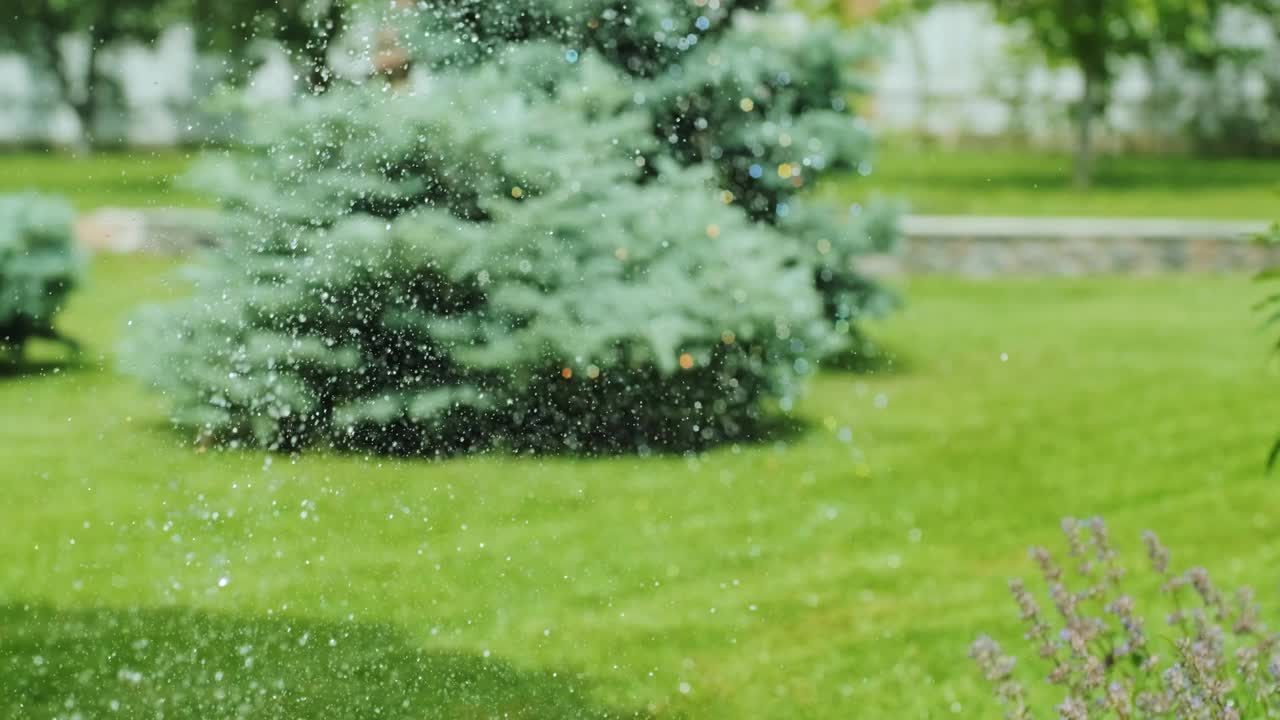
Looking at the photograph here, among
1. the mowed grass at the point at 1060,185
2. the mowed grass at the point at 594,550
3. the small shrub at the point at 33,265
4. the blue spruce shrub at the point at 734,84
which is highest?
the blue spruce shrub at the point at 734,84

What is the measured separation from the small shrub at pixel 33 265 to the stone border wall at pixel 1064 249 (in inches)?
186

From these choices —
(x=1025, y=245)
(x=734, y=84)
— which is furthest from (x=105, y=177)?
(x=734, y=84)

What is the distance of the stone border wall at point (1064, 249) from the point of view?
9797mm

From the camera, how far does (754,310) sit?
222 inches

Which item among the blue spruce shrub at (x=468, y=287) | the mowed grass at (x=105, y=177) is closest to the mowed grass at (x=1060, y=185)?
the blue spruce shrub at (x=468, y=287)

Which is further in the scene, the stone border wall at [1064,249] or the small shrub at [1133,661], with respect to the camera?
the stone border wall at [1064,249]

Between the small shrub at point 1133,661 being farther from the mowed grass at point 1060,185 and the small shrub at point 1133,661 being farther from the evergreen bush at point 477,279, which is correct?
the mowed grass at point 1060,185

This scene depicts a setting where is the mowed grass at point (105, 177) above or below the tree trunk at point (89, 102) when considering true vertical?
below

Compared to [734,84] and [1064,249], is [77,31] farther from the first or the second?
[734,84]

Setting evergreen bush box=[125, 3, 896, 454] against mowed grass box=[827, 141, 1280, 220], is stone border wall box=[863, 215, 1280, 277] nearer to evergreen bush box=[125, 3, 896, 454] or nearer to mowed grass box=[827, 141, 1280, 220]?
mowed grass box=[827, 141, 1280, 220]

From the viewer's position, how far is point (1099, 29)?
13.1 metres

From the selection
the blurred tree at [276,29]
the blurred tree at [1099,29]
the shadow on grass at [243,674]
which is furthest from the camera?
the blurred tree at [1099,29]

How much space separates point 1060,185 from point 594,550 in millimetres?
10287

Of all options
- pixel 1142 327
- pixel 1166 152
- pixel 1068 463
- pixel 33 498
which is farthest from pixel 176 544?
pixel 1166 152
